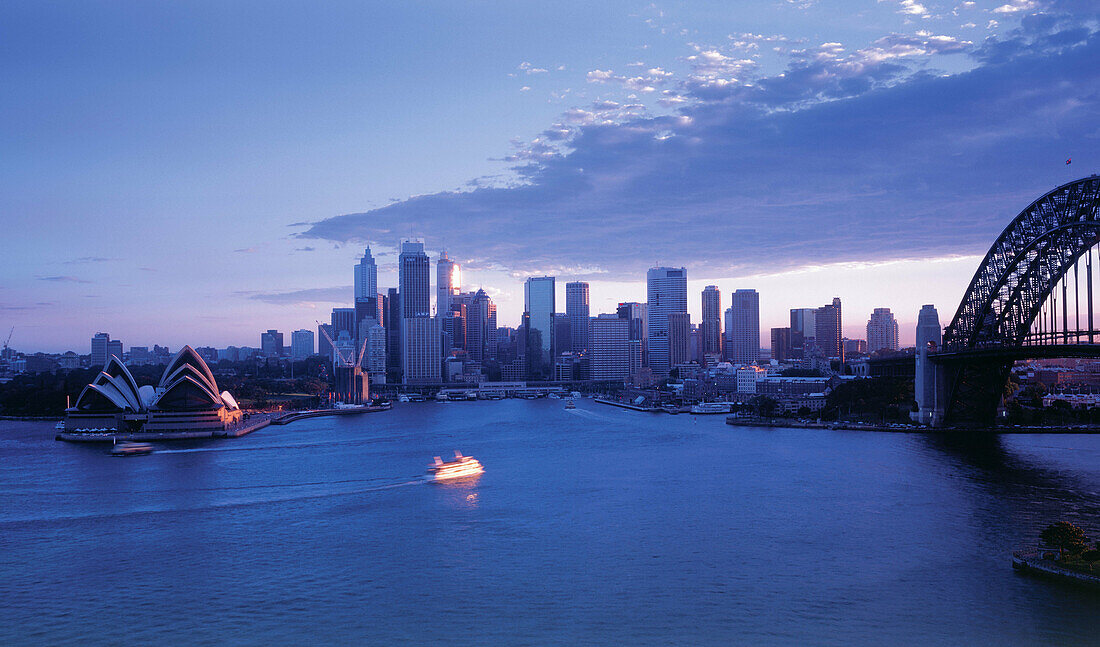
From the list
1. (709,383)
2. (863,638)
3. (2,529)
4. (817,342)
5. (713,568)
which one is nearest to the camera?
(863,638)

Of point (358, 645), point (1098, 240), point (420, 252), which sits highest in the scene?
point (420, 252)

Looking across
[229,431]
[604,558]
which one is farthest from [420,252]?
[604,558]

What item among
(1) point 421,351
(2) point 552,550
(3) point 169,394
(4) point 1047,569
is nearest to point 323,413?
(3) point 169,394

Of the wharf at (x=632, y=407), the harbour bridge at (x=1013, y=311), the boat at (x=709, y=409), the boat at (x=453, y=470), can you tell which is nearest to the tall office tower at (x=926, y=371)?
the harbour bridge at (x=1013, y=311)

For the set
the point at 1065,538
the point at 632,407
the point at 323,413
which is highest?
the point at 1065,538

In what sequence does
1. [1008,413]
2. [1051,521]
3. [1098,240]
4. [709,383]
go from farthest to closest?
[709,383]
[1008,413]
[1098,240]
[1051,521]

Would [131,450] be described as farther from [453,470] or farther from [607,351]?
[607,351]

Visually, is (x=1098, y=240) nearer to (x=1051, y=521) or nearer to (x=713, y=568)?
(x=1051, y=521)
